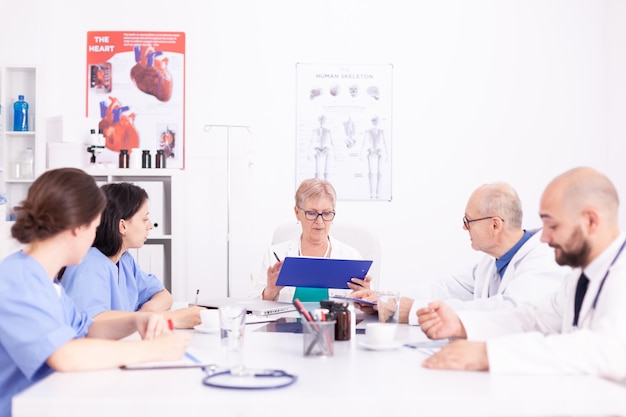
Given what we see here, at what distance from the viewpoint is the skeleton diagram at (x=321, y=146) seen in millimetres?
5395

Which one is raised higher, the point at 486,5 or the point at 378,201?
the point at 486,5

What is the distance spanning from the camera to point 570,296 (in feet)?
6.62

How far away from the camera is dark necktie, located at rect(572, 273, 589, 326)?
6.46 ft

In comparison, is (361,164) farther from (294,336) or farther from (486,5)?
(294,336)

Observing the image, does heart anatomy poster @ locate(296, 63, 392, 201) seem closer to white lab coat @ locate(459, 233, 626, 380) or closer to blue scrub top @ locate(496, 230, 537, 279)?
blue scrub top @ locate(496, 230, 537, 279)

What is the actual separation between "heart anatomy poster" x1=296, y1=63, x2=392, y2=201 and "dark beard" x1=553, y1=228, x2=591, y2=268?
11.5 ft

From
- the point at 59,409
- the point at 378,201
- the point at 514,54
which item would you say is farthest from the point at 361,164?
the point at 59,409

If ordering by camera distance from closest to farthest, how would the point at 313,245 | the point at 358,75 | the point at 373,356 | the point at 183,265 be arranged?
the point at 373,356
the point at 313,245
the point at 183,265
the point at 358,75

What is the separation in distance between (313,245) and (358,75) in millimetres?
2098

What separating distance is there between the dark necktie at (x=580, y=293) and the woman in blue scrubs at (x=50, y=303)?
3.46 ft

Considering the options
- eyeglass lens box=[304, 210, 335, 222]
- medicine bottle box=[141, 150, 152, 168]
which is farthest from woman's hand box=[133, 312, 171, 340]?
medicine bottle box=[141, 150, 152, 168]

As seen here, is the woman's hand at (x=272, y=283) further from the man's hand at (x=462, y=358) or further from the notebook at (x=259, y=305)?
the man's hand at (x=462, y=358)

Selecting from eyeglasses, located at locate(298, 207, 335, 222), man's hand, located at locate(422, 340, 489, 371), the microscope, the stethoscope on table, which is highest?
the microscope

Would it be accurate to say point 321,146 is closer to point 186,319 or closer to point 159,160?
point 159,160
